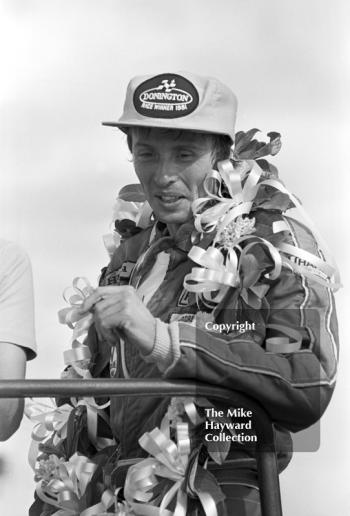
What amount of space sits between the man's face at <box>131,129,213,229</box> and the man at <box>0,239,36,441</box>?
1.18 feet

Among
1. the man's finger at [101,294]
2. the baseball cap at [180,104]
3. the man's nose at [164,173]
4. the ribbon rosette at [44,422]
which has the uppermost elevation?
the baseball cap at [180,104]

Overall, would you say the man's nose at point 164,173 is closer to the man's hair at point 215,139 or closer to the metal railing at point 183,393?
the man's hair at point 215,139

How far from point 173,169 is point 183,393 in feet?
2.12

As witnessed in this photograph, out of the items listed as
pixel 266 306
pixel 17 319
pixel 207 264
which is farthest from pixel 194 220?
pixel 17 319

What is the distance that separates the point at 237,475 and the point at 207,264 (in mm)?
407

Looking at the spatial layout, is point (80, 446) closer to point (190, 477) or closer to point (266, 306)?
point (190, 477)

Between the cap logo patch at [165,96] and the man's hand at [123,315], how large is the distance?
0.58m

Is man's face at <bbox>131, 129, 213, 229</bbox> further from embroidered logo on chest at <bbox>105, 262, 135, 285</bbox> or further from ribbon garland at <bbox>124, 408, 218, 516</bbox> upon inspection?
ribbon garland at <bbox>124, 408, 218, 516</bbox>

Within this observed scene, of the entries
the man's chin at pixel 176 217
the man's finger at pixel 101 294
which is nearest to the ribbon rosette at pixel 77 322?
the man's chin at pixel 176 217

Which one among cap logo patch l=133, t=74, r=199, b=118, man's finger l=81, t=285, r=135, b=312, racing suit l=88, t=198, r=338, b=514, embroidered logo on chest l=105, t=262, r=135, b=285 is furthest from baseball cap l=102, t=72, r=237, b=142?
man's finger l=81, t=285, r=135, b=312

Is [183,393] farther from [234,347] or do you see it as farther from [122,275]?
[122,275]

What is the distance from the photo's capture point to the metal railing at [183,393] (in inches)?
61.6

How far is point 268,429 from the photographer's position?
179 centimetres

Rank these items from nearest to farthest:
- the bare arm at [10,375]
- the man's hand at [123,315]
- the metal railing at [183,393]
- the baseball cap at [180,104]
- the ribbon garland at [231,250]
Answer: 1. the metal railing at [183,393]
2. the man's hand at [123,315]
3. the bare arm at [10,375]
4. the ribbon garland at [231,250]
5. the baseball cap at [180,104]
